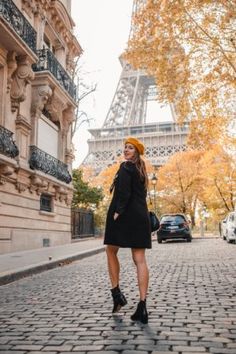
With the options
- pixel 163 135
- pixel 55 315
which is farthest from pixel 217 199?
pixel 55 315

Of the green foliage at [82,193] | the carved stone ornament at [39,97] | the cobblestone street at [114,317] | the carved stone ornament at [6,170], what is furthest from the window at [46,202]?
the green foliage at [82,193]

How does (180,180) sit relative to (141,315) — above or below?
above

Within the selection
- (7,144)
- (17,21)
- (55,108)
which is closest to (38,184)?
(7,144)

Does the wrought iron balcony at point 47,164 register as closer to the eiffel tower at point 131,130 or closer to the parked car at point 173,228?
the parked car at point 173,228

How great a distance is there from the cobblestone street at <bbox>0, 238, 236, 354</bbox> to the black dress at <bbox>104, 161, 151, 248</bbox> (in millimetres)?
807

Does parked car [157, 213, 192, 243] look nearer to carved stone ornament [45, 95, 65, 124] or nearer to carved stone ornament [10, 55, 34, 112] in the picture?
carved stone ornament [45, 95, 65, 124]

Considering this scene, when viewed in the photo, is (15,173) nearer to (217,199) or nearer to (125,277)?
(125,277)

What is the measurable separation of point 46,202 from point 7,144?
5.29 m

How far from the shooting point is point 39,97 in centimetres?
1553

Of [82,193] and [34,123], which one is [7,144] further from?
[82,193]

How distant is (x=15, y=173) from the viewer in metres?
13.4

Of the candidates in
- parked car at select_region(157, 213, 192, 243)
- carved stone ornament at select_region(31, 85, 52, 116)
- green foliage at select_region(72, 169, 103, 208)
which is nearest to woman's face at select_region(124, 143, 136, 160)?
carved stone ornament at select_region(31, 85, 52, 116)

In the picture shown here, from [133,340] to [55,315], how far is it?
4.48 ft

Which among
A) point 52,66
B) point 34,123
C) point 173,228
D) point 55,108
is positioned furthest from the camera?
point 173,228
